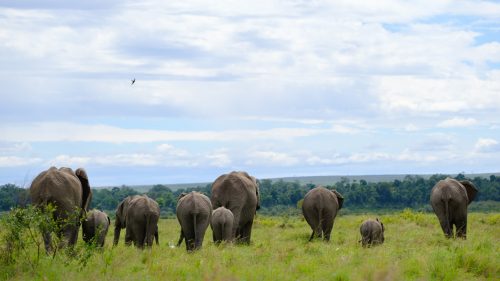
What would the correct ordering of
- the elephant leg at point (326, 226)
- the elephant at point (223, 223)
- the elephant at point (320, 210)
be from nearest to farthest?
1. the elephant at point (223, 223)
2. the elephant at point (320, 210)
3. the elephant leg at point (326, 226)

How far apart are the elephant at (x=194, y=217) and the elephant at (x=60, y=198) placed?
310 centimetres

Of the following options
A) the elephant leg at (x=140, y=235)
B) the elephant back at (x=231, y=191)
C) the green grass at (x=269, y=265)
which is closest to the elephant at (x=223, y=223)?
the green grass at (x=269, y=265)

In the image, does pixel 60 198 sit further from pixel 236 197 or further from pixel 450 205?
pixel 450 205

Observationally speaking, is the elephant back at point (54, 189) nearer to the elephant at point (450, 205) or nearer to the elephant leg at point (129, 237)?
the elephant leg at point (129, 237)

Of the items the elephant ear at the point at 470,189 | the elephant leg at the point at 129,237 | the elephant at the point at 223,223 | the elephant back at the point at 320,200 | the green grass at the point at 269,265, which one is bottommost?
the green grass at the point at 269,265

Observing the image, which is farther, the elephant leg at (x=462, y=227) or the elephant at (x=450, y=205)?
the elephant leg at (x=462, y=227)

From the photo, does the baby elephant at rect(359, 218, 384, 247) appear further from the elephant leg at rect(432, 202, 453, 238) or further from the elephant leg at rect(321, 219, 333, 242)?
the elephant leg at rect(432, 202, 453, 238)

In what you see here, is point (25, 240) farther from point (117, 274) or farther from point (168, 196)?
point (168, 196)

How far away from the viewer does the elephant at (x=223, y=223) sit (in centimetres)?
1912

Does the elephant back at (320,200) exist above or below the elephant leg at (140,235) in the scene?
above

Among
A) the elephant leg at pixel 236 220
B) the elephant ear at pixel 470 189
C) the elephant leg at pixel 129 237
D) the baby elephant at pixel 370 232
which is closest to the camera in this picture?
the elephant leg at pixel 129 237

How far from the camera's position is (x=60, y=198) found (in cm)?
1518

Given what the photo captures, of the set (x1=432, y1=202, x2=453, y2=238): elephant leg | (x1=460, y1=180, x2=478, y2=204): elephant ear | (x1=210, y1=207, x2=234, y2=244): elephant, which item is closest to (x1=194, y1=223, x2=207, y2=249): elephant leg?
(x1=210, y1=207, x2=234, y2=244): elephant

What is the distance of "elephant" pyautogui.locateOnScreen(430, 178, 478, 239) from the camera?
22.5 metres
